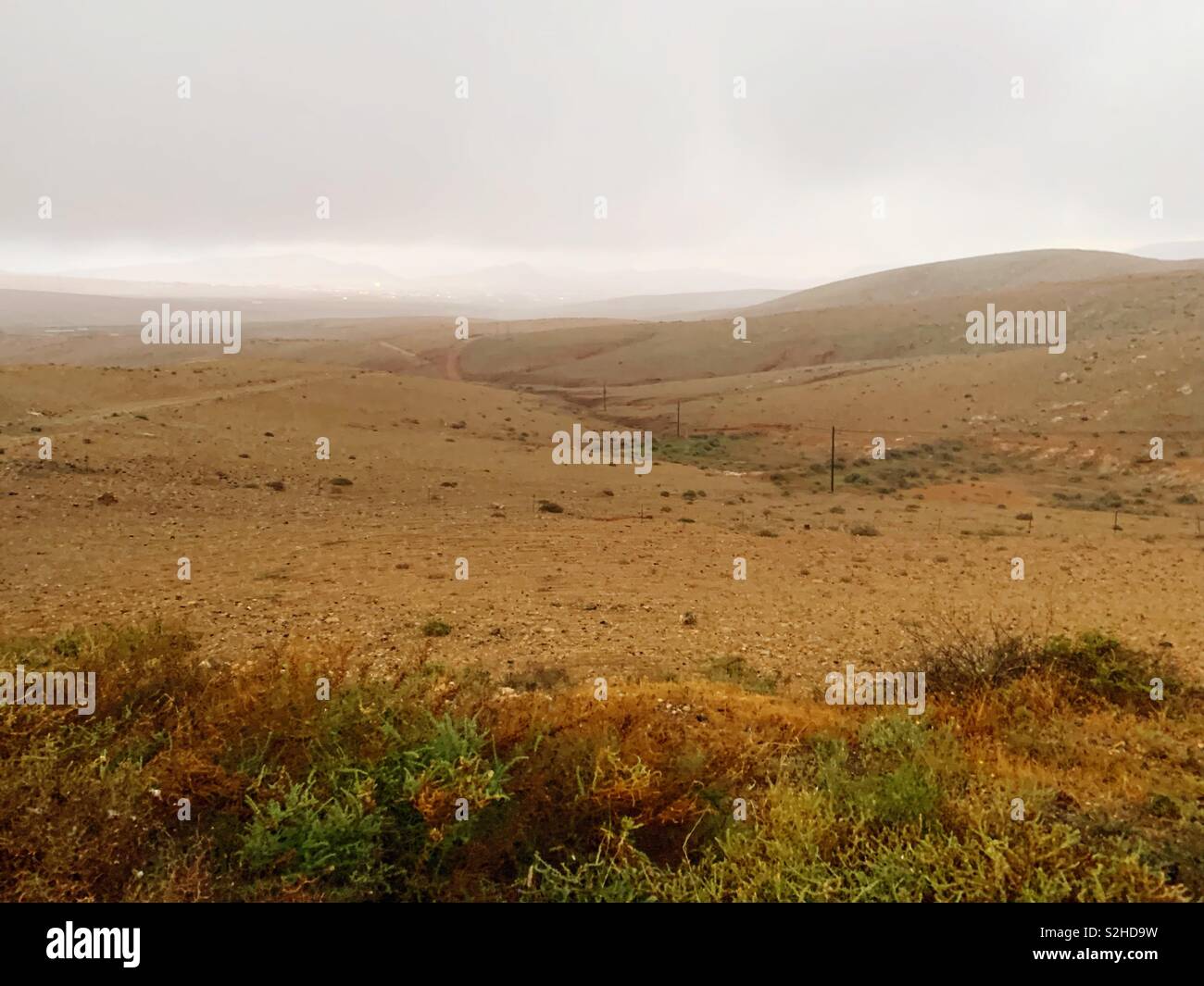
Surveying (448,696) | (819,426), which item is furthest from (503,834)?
(819,426)

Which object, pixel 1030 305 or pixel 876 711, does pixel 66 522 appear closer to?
pixel 876 711

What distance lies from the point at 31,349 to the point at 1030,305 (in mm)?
117615

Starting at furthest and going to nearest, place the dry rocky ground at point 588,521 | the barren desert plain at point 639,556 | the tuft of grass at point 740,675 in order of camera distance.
A: the dry rocky ground at point 588,521 → the tuft of grass at point 740,675 → the barren desert plain at point 639,556

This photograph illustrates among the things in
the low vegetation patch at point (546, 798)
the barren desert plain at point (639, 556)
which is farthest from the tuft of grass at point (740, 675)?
the low vegetation patch at point (546, 798)

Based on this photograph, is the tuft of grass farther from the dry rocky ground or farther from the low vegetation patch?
the low vegetation patch

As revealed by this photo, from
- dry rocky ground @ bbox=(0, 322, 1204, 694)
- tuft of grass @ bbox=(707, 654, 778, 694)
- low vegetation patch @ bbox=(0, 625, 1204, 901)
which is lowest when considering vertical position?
tuft of grass @ bbox=(707, 654, 778, 694)

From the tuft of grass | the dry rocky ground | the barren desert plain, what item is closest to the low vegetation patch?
the barren desert plain

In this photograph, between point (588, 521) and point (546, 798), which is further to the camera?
point (588, 521)

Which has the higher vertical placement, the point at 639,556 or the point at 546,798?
the point at 639,556

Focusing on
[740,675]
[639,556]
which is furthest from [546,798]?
[639,556]

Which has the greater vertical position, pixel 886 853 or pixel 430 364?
pixel 430 364

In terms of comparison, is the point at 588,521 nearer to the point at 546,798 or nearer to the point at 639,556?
the point at 639,556

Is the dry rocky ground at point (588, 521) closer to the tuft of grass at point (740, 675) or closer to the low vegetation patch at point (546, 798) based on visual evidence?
the tuft of grass at point (740, 675)
